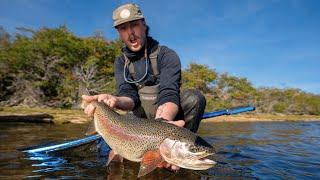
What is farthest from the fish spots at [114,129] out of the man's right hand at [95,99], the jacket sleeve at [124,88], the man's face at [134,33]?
the man's face at [134,33]

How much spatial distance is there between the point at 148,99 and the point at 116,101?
2.57ft

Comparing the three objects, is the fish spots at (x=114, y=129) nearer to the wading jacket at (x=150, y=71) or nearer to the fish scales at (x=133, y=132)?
the fish scales at (x=133, y=132)

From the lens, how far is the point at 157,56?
488 centimetres

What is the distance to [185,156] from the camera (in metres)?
2.91

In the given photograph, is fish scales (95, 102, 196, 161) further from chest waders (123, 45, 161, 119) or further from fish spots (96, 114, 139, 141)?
chest waders (123, 45, 161, 119)

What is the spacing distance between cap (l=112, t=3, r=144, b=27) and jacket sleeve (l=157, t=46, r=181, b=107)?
0.59 meters

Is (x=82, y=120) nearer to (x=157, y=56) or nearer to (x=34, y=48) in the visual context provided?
(x=157, y=56)

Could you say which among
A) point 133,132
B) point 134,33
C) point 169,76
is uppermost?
point 134,33

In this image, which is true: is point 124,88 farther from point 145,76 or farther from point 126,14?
point 126,14

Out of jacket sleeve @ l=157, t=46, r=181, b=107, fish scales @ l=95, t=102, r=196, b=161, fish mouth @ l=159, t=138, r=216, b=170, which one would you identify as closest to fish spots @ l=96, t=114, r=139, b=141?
fish scales @ l=95, t=102, r=196, b=161

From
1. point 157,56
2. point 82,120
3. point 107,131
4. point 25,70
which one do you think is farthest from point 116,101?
point 25,70

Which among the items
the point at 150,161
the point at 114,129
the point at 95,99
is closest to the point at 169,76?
the point at 95,99

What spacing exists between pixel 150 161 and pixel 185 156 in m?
0.38

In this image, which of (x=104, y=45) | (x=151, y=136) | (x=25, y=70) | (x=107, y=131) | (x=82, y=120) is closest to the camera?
(x=151, y=136)
